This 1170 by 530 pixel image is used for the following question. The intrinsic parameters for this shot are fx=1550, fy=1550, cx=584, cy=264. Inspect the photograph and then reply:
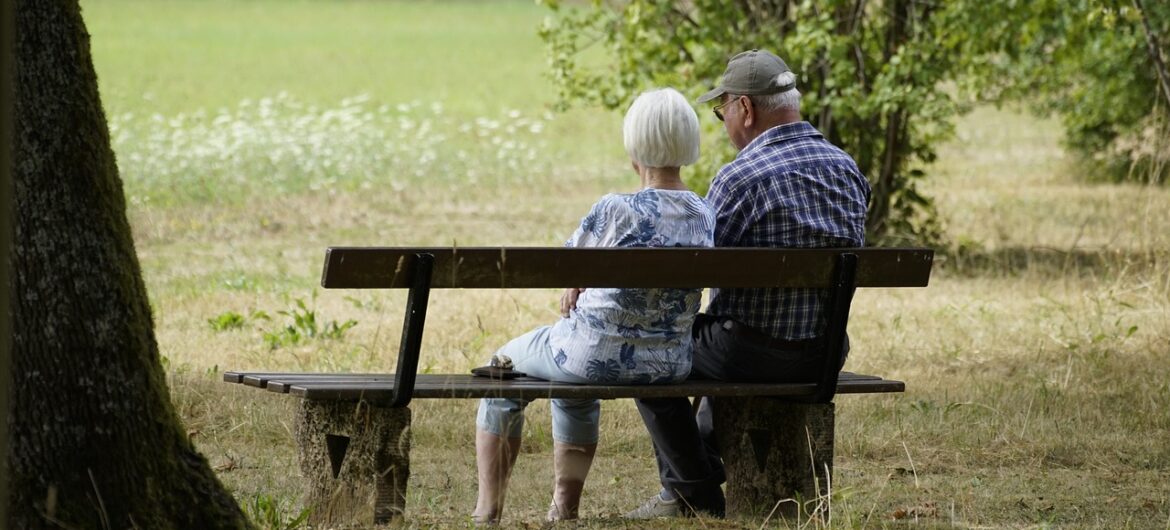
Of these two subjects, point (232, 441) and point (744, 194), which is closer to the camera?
point (744, 194)

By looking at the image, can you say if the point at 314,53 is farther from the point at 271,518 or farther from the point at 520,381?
the point at 271,518

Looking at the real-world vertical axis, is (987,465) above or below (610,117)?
below

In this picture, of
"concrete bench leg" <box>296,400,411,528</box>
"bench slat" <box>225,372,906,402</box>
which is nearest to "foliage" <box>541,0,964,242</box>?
"bench slat" <box>225,372,906,402</box>

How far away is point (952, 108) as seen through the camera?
11047 mm

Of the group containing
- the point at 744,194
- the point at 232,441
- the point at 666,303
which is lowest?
the point at 232,441

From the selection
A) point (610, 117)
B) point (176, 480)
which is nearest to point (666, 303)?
point (176, 480)

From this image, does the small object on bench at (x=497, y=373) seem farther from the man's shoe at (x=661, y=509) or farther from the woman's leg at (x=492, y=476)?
the man's shoe at (x=661, y=509)

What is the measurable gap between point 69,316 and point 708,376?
213 centimetres

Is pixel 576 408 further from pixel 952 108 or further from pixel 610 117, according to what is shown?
pixel 610 117

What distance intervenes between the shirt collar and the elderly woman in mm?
324

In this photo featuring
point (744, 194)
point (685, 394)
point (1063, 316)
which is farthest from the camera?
point (1063, 316)

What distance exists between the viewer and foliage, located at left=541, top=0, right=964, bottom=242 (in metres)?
10.9

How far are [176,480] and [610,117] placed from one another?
85.8ft

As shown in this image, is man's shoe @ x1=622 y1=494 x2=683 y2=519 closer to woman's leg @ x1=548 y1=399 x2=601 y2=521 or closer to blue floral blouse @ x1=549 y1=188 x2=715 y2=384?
woman's leg @ x1=548 y1=399 x2=601 y2=521
